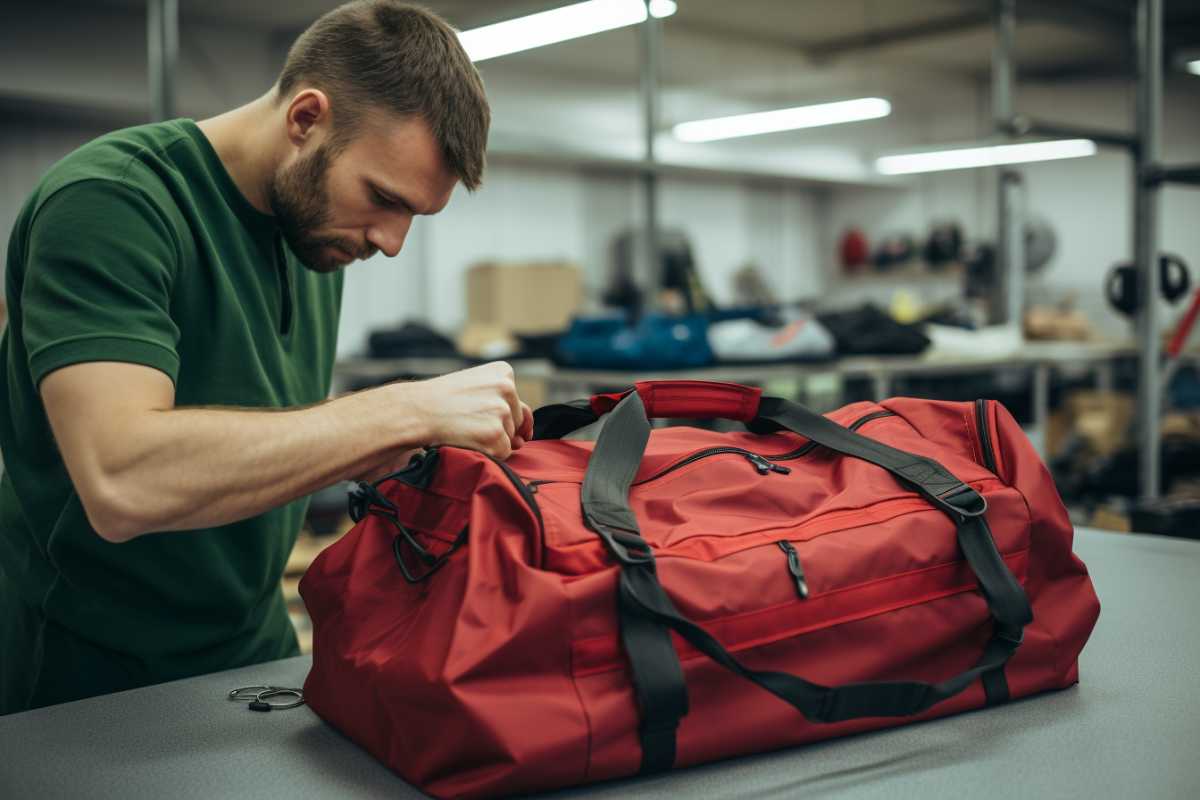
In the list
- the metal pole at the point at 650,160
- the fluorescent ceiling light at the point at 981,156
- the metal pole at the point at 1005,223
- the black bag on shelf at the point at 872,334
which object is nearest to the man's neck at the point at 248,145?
the metal pole at the point at 650,160

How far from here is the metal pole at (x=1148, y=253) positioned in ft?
11.4

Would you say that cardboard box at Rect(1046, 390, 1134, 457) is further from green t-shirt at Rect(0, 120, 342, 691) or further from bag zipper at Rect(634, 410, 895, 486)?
green t-shirt at Rect(0, 120, 342, 691)

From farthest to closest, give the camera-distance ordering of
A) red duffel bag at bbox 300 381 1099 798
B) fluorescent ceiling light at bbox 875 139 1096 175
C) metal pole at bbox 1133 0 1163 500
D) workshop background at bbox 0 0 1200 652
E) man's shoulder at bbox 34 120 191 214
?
1. fluorescent ceiling light at bbox 875 139 1096 175
2. workshop background at bbox 0 0 1200 652
3. metal pole at bbox 1133 0 1163 500
4. man's shoulder at bbox 34 120 191 214
5. red duffel bag at bbox 300 381 1099 798

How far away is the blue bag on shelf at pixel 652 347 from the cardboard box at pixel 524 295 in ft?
14.5

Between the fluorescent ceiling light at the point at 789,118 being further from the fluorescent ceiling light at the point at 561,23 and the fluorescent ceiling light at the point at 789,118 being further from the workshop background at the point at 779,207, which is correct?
the fluorescent ceiling light at the point at 561,23

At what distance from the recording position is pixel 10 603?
4.18 ft

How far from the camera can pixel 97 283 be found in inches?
37.1

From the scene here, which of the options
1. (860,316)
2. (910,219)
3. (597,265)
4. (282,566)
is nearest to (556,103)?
(597,265)

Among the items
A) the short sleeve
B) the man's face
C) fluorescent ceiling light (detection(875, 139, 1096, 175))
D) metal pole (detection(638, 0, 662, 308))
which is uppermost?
fluorescent ceiling light (detection(875, 139, 1096, 175))

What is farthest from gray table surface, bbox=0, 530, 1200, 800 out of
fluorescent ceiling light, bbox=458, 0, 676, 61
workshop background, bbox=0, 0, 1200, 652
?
fluorescent ceiling light, bbox=458, 0, 676, 61

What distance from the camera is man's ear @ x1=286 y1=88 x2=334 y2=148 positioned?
1.15 m

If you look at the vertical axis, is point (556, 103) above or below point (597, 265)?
above

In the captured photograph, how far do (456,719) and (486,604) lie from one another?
3.2 inches

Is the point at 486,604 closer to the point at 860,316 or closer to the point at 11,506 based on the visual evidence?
the point at 11,506
